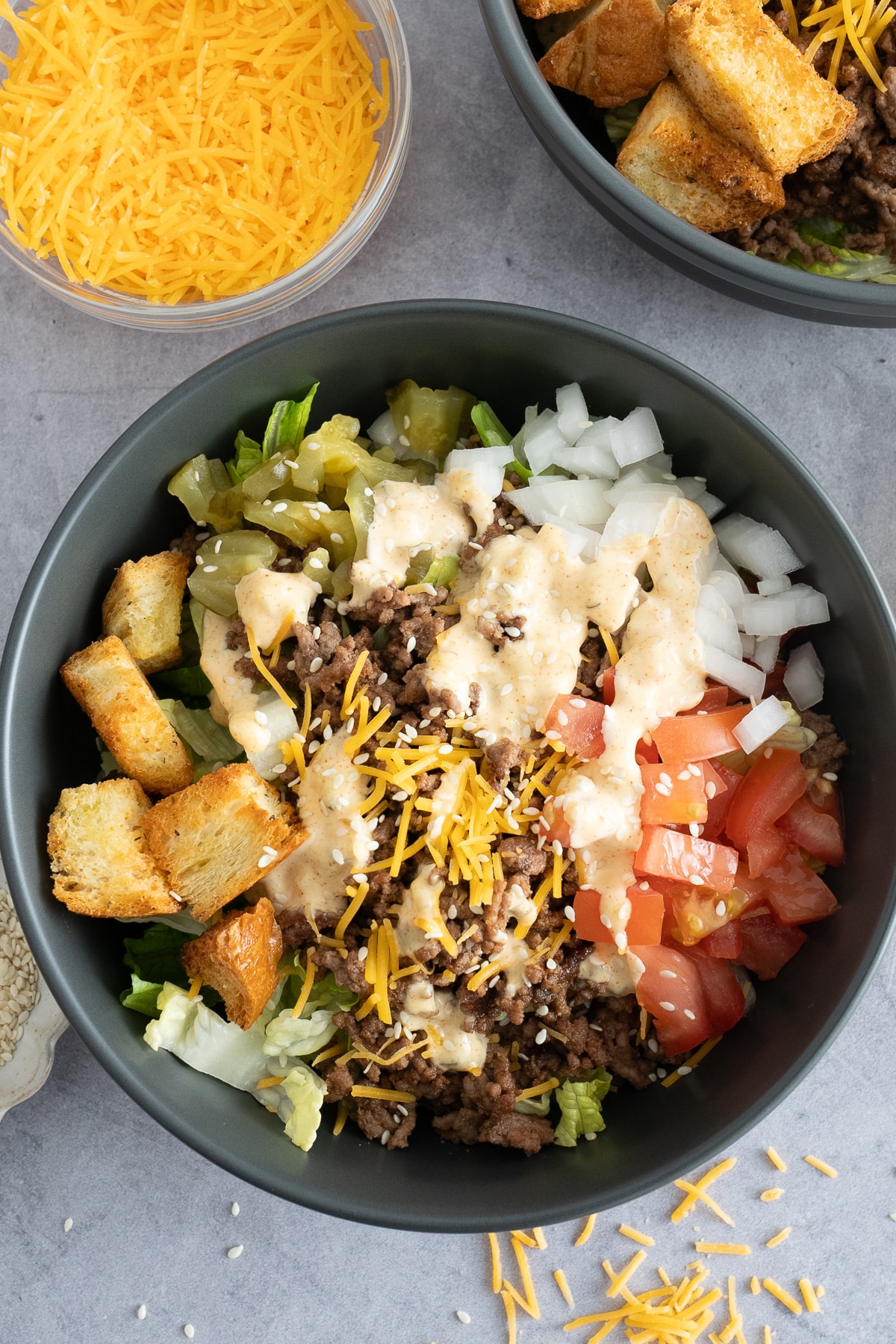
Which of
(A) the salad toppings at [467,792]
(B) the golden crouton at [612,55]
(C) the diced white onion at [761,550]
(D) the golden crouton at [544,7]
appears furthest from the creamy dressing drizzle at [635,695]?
(D) the golden crouton at [544,7]

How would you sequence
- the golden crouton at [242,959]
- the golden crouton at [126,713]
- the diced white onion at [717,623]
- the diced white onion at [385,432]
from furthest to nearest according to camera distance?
the diced white onion at [385,432] → the diced white onion at [717,623] → the golden crouton at [126,713] → the golden crouton at [242,959]

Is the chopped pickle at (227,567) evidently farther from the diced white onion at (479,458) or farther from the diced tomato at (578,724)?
the diced tomato at (578,724)

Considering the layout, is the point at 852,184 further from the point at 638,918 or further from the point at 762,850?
the point at 638,918

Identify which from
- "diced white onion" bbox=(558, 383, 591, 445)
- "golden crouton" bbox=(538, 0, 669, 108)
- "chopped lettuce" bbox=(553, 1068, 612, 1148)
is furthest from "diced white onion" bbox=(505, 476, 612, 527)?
"chopped lettuce" bbox=(553, 1068, 612, 1148)

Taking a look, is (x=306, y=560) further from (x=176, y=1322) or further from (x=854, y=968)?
(x=176, y=1322)

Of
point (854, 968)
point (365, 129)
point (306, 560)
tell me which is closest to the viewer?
point (854, 968)

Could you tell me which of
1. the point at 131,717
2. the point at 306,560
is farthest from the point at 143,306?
the point at 131,717
